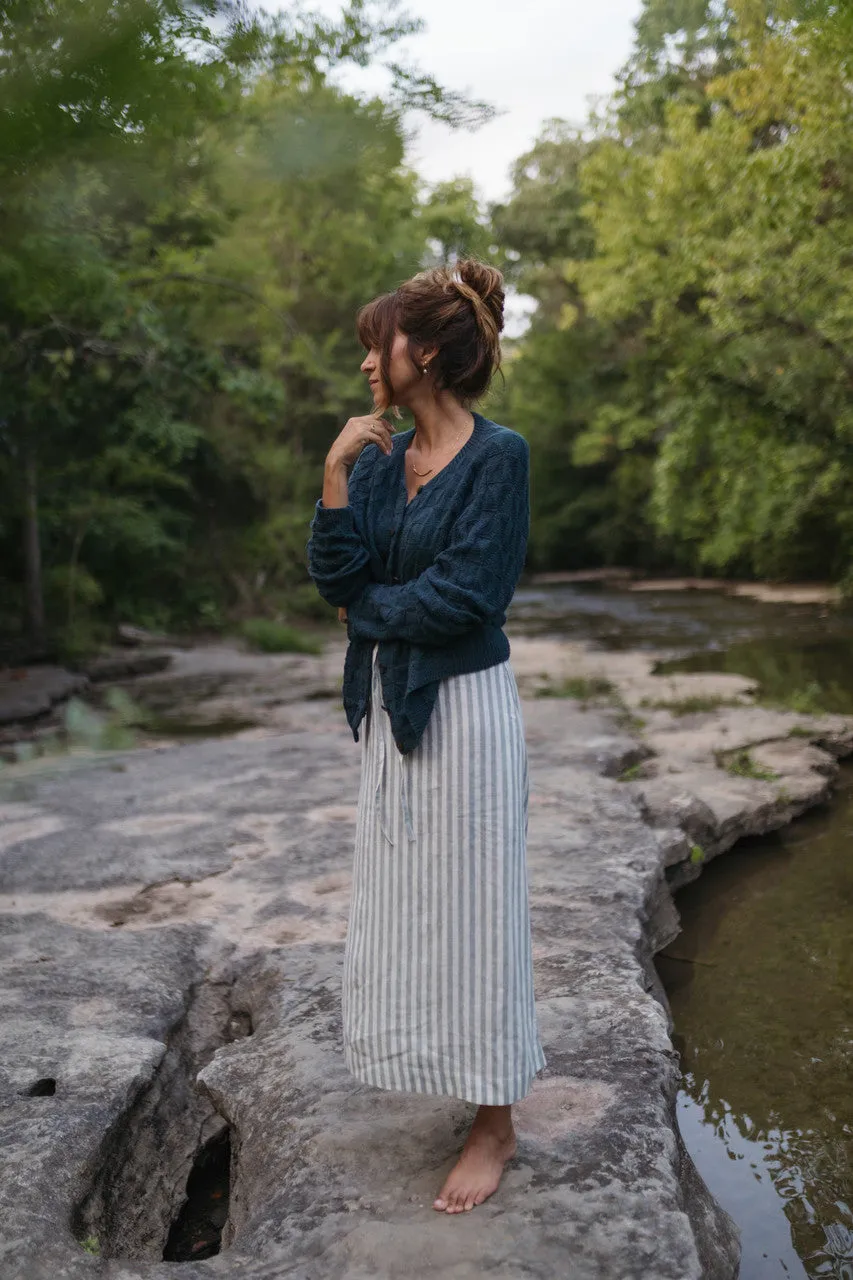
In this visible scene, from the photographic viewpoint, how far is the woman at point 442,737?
232cm

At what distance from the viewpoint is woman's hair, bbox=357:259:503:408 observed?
2.38 metres

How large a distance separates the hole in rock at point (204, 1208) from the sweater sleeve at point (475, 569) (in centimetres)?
147

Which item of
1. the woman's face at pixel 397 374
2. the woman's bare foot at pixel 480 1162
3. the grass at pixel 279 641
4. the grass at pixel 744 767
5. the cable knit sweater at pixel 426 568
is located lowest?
the grass at pixel 279 641

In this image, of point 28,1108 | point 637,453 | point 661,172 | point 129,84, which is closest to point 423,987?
point 28,1108

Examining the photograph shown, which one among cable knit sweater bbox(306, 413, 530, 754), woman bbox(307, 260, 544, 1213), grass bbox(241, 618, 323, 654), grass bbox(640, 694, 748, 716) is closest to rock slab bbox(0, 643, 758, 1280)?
woman bbox(307, 260, 544, 1213)

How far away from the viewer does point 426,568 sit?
2434mm

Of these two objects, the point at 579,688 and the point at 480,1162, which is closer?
the point at 480,1162

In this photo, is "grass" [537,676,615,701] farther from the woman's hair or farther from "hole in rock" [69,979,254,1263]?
the woman's hair

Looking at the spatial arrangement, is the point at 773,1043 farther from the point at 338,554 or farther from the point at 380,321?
the point at 380,321

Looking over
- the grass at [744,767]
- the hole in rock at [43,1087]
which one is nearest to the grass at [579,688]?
the grass at [744,767]

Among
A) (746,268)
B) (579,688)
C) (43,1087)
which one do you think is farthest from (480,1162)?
(746,268)

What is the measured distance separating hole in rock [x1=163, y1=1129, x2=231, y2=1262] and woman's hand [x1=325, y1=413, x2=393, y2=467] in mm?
1753

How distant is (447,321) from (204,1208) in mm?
2151

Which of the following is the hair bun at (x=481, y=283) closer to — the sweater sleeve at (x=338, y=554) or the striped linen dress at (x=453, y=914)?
the sweater sleeve at (x=338, y=554)
